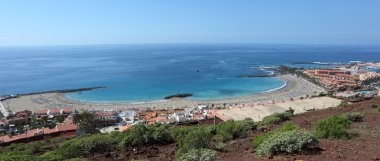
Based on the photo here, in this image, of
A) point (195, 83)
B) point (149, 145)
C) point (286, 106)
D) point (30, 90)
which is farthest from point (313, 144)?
point (30, 90)

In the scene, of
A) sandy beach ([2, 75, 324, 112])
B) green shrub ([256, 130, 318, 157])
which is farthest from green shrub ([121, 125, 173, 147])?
sandy beach ([2, 75, 324, 112])

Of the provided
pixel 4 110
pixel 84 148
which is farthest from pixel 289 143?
pixel 4 110

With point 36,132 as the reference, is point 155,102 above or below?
below

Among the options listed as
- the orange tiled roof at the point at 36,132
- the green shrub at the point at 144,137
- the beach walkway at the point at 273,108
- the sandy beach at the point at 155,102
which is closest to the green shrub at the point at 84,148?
the green shrub at the point at 144,137

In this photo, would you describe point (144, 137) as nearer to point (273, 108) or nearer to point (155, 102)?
point (273, 108)

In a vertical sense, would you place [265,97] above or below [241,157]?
below

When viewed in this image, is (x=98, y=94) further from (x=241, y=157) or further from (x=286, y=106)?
(x=241, y=157)
